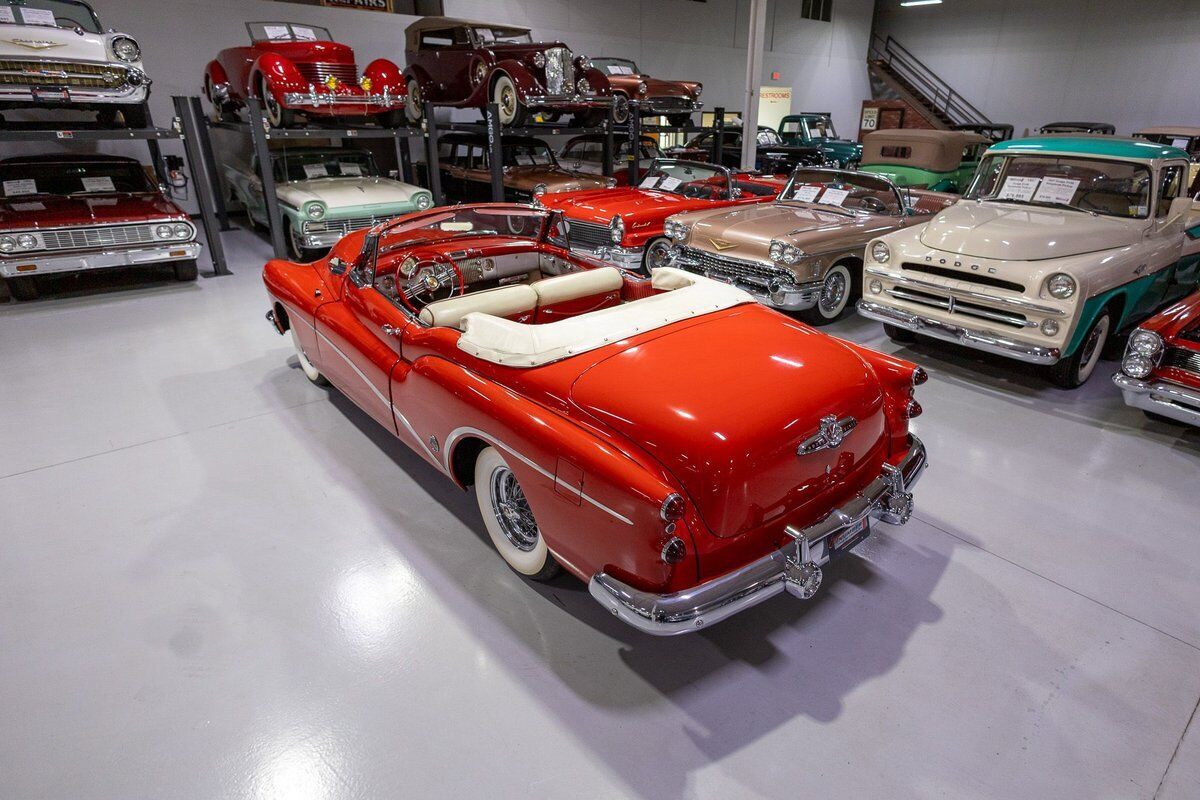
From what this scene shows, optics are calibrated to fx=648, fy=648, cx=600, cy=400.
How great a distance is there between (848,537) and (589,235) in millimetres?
5231

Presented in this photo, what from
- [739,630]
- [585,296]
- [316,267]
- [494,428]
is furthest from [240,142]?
[739,630]

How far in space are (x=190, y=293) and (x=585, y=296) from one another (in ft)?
18.0

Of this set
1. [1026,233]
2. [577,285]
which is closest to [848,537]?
[577,285]

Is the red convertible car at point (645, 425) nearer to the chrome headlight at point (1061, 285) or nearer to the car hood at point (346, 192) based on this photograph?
the chrome headlight at point (1061, 285)

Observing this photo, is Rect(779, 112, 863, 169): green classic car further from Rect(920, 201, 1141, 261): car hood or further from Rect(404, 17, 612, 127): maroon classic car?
Rect(920, 201, 1141, 261): car hood

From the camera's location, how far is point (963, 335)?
454 centimetres

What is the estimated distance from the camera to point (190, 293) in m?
6.81

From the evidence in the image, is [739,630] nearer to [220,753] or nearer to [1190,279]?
[220,753]

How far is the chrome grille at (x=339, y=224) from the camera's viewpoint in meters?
7.20

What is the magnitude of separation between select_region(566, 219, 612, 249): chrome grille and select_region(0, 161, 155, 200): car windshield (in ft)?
15.2

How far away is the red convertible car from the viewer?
2.02m

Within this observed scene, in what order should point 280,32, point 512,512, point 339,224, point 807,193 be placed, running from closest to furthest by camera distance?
1. point 512,512
2. point 807,193
3. point 339,224
4. point 280,32

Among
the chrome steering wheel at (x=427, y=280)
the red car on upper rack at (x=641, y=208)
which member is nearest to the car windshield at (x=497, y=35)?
the red car on upper rack at (x=641, y=208)

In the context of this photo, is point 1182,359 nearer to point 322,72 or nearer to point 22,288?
point 322,72
